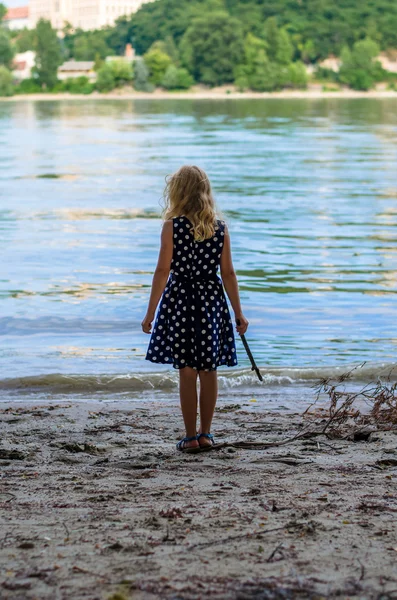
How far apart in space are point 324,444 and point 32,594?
240cm

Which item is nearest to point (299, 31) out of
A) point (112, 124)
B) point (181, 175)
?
point (112, 124)

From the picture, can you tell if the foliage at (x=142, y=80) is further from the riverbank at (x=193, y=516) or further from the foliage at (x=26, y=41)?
the riverbank at (x=193, y=516)

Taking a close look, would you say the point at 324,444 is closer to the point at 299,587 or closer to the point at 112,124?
the point at 299,587

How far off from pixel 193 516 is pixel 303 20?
162272mm

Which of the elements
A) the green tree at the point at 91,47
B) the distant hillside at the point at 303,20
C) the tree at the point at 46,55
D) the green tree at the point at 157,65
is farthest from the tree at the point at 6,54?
the green tree at the point at 157,65

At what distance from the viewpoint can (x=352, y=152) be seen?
36688 millimetres

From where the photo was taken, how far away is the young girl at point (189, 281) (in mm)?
4570

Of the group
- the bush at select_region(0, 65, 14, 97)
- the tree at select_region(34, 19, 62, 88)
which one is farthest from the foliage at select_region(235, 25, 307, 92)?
the bush at select_region(0, 65, 14, 97)

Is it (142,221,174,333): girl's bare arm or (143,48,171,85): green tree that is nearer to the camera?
(142,221,174,333): girl's bare arm

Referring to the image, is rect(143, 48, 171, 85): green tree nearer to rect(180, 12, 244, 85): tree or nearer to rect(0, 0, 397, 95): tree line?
rect(0, 0, 397, 95): tree line

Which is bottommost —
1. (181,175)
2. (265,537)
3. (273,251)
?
(273,251)

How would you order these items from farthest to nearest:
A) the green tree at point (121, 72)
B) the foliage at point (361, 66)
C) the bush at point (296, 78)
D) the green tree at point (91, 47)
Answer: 1. the green tree at point (91, 47)
2. the green tree at point (121, 72)
3. the foliage at point (361, 66)
4. the bush at point (296, 78)

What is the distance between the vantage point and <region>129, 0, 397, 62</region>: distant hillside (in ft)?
490

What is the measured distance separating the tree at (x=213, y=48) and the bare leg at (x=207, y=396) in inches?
5261
